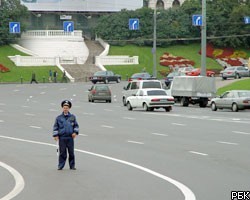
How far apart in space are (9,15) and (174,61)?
73.7ft

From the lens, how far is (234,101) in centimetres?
4431

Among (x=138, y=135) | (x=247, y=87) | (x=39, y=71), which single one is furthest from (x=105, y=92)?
(x=39, y=71)

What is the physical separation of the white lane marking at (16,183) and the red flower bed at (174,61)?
82312 millimetres

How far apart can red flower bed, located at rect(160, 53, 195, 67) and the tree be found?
1864cm

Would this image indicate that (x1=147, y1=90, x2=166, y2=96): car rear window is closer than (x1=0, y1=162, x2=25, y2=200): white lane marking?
No

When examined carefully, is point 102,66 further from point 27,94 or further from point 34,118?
point 34,118

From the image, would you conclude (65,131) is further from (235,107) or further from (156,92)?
(156,92)

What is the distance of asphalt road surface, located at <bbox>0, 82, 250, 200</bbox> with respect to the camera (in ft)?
47.3

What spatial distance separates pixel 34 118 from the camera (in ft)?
125

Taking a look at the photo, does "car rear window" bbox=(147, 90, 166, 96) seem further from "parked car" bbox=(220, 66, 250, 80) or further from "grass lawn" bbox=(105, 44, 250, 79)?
"grass lawn" bbox=(105, 44, 250, 79)

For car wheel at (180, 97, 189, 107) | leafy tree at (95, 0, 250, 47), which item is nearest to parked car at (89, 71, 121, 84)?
leafy tree at (95, 0, 250, 47)

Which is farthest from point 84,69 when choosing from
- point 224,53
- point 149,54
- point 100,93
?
point 100,93

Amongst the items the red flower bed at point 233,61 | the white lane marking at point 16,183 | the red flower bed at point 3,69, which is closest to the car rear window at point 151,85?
the white lane marking at point 16,183

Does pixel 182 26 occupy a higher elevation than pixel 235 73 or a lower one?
higher
